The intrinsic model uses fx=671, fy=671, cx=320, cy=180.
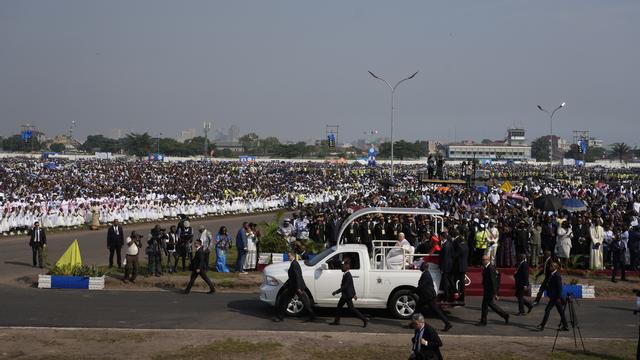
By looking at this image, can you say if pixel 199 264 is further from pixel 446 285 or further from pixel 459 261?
pixel 459 261

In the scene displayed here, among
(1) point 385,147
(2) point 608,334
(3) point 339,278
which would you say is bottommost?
(2) point 608,334

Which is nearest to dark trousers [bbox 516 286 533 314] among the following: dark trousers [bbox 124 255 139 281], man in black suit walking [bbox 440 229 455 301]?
man in black suit walking [bbox 440 229 455 301]

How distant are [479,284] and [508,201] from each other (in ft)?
47.3

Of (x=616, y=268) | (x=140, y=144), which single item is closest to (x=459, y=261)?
(x=616, y=268)

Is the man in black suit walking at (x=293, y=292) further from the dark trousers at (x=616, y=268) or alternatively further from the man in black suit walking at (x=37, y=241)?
the man in black suit walking at (x=37, y=241)

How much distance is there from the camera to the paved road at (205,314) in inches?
509

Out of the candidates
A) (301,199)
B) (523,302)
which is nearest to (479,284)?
(523,302)

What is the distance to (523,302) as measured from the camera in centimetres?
1443

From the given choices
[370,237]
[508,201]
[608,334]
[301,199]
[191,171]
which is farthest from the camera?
[191,171]

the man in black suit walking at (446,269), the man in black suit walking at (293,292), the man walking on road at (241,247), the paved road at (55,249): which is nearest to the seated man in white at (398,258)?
the man in black suit walking at (446,269)

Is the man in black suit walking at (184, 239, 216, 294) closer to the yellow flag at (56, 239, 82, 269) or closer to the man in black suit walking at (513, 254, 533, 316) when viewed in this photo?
the yellow flag at (56, 239, 82, 269)

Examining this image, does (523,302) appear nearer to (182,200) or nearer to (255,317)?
(255,317)

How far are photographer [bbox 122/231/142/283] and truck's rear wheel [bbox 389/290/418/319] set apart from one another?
23.0 feet

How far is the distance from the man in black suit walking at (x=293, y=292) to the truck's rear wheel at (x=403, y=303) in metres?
1.65
